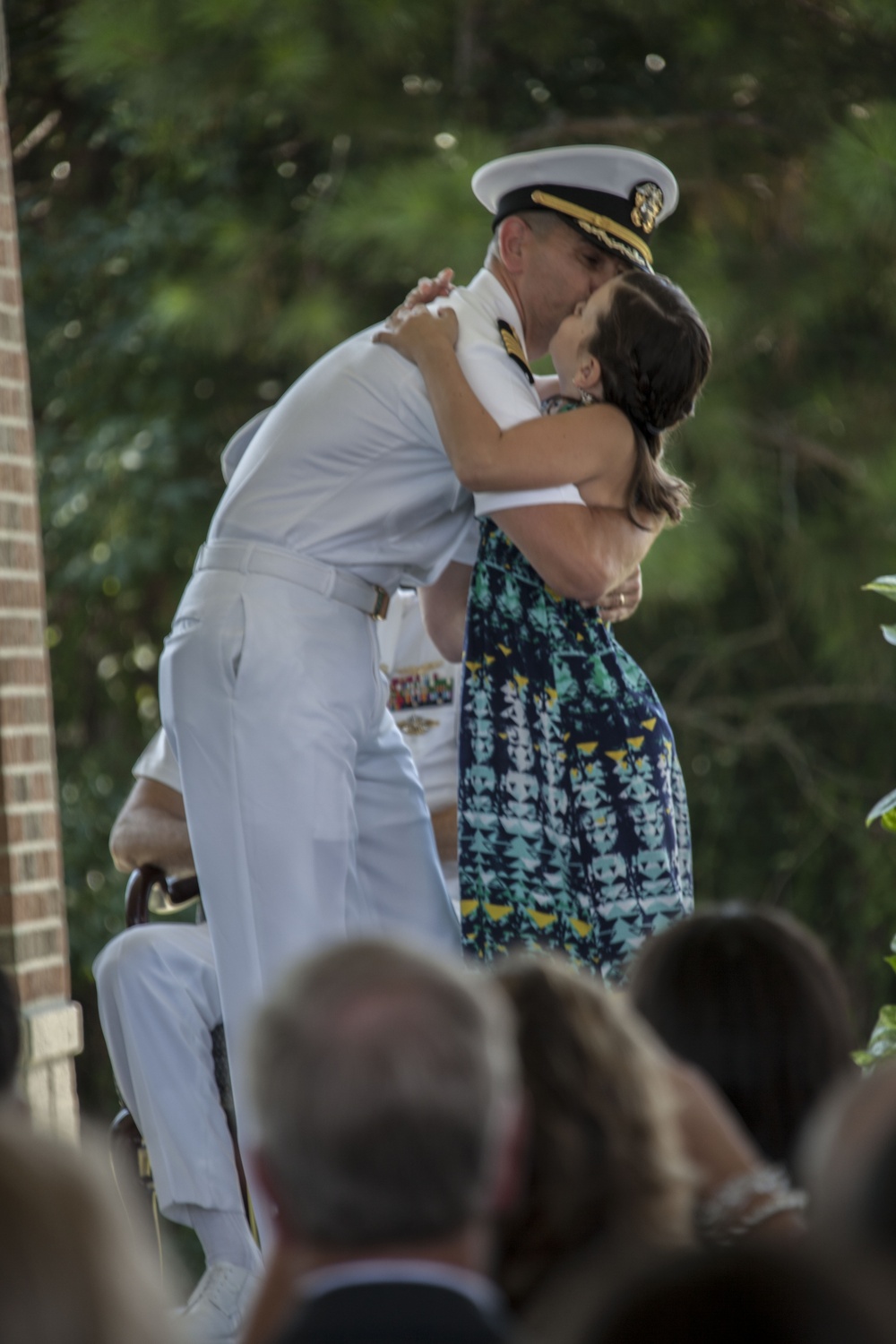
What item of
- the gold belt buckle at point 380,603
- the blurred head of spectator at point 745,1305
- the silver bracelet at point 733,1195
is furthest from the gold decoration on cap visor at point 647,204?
the blurred head of spectator at point 745,1305

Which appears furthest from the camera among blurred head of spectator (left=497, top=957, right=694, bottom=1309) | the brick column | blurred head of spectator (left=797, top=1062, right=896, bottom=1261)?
the brick column

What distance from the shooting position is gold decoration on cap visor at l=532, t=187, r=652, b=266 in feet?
8.52

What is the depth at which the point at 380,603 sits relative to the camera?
8.39 feet

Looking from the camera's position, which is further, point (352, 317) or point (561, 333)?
point (352, 317)

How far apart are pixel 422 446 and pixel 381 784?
492 mm

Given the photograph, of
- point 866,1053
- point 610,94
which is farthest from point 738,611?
point 866,1053

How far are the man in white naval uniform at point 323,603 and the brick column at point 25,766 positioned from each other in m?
0.20

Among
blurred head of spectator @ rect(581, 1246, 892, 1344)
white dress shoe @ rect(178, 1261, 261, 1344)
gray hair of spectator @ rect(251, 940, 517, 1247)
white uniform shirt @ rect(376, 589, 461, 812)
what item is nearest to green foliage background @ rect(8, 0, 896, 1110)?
white uniform shirt @ rect(376, 589, 461, 812)

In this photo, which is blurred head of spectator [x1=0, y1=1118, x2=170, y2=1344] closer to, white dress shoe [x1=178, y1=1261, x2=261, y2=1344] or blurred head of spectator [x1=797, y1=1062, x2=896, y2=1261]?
blurred head of spectator [x1=797, y1=1062, x2=896, y2=1261]

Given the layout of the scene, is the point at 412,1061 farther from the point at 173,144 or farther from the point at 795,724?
the point at 795,724

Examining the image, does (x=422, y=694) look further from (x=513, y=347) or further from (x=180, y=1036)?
(x=513, y=347)

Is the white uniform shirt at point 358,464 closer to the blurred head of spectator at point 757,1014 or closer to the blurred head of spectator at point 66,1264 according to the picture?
the blurred head of spectator at point 757,1014

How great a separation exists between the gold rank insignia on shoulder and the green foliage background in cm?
231

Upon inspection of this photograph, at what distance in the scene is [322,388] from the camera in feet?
8.27
